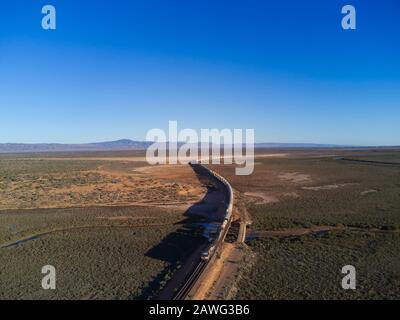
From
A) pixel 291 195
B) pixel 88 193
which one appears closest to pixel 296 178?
pixel 291 195

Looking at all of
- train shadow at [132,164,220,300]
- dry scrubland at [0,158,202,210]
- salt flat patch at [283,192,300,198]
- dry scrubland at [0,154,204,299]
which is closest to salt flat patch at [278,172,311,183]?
salt flat patch at [283,192,300,198]

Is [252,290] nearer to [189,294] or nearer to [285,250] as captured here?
[189,294]

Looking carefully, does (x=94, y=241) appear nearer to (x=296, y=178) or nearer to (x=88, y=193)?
(x=88, y=193)

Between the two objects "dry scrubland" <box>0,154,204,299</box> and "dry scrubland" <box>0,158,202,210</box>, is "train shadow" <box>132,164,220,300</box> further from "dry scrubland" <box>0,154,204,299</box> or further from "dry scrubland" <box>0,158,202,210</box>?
"dry scrubland" <box>0,158,202,210</box>

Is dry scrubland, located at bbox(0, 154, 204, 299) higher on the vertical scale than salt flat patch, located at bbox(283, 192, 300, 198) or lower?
lower

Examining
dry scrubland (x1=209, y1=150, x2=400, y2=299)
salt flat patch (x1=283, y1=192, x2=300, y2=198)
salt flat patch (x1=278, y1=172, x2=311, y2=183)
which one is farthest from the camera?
salt flat patch (x1=278, y1=172, x2=311, y2=183)
